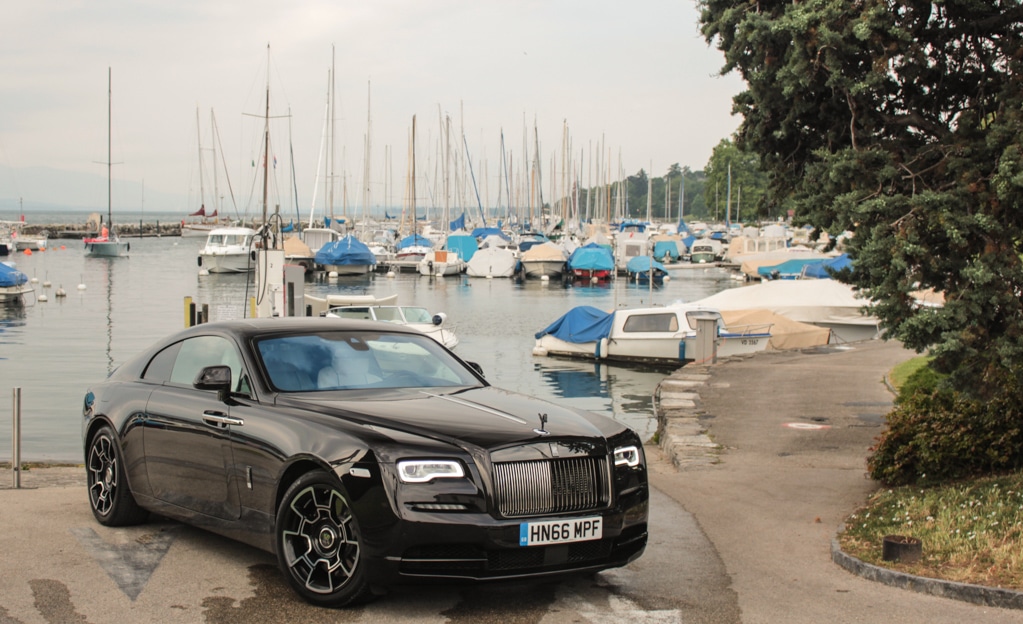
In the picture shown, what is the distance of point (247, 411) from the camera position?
7.04m

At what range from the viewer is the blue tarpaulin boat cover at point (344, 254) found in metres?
74.4

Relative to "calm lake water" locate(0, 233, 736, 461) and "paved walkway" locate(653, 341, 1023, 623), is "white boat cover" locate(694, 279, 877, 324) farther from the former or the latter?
"paved walkway" locate(653, 341, 1023, 623)

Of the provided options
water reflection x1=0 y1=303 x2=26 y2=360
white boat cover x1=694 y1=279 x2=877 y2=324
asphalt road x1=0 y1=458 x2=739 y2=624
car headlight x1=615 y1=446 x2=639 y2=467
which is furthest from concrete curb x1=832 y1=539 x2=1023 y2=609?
water reflection x1=0 y1=303 x2=26 y2=360

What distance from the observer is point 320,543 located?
250 inches

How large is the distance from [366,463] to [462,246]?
254ft

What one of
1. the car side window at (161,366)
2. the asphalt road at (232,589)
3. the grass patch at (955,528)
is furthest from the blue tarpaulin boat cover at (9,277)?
the grass patch at (955,528)

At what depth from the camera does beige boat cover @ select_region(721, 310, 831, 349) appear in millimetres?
33312

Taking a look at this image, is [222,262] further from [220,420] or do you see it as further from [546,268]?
[220,420]

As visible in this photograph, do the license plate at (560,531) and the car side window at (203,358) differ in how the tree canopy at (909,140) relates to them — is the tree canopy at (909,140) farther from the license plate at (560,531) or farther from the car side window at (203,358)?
the car side window at (203,358)

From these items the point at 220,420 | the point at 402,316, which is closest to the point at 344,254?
the point at 402,316

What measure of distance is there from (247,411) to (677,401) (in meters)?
11.2

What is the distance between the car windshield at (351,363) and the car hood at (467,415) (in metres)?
0.23

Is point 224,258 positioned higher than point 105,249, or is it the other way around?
point 105,249

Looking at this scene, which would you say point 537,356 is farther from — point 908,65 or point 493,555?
point 493,555
